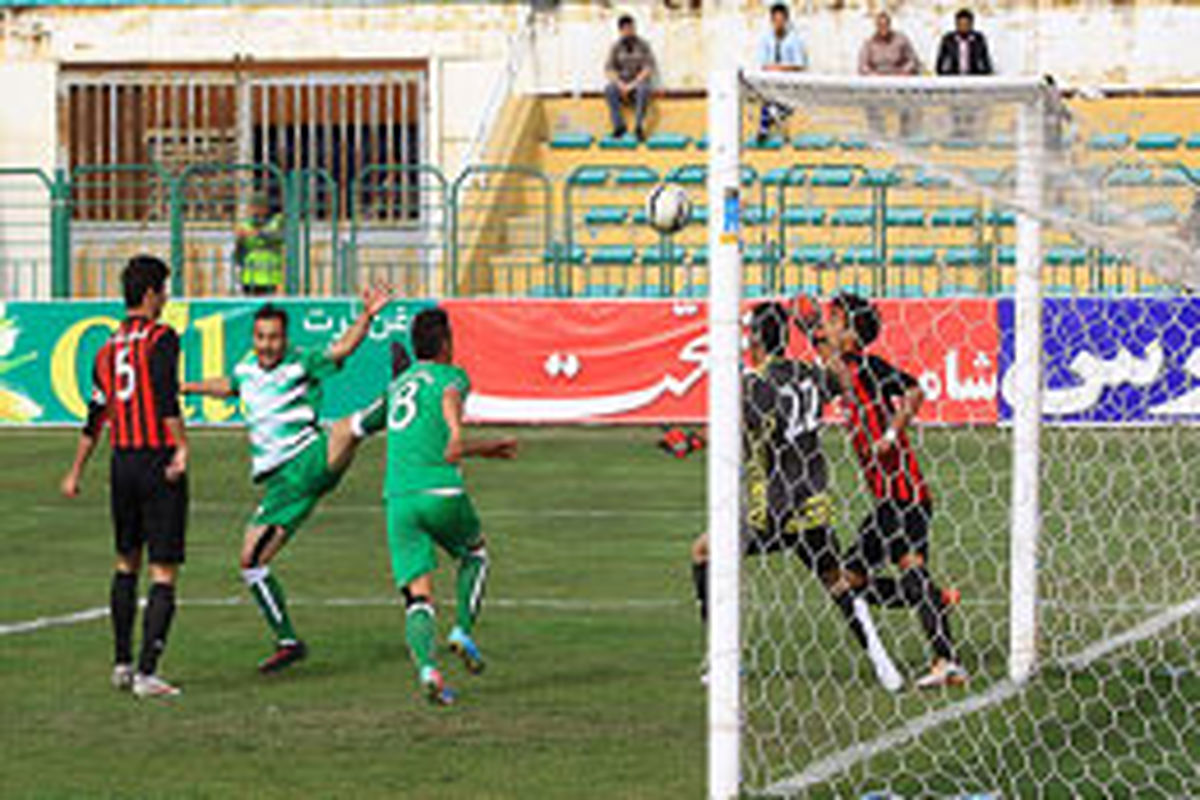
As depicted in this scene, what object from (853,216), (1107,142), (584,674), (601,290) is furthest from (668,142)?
(1107,142)

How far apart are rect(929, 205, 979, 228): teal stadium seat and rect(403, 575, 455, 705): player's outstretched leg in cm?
1615

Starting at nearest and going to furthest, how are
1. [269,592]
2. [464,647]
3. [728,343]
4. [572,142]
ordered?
1. [728,343]
2. [464,647]
3. [269,592]
4. [572,142]

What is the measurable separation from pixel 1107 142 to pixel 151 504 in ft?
13.4

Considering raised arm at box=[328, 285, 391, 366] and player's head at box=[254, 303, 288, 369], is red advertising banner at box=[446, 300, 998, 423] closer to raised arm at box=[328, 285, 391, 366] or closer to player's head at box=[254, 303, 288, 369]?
player's head at box=[254, 303, 288, 369]

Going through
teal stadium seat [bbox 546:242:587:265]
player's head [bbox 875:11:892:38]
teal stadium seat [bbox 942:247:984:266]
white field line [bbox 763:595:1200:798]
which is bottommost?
white field line [bbox 763:595:1200:798]

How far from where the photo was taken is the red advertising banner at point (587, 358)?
81.4ft

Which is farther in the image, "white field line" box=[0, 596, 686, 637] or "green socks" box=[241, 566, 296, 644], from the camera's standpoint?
"white field line" box=[0, 596, 686, 637]

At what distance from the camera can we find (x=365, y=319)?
10.6 m

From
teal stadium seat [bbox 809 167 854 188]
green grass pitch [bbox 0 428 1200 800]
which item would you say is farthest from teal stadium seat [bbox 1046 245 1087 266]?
green grass pitch [bbox 0 428 1200 800]

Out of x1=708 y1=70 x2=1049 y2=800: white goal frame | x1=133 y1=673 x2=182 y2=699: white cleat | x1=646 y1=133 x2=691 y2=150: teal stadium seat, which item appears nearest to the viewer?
x1=708 y1=70 x2=1049 y2=800: white goal frame

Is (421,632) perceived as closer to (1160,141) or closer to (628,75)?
(1160,141)

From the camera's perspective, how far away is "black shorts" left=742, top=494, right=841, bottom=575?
10312mm

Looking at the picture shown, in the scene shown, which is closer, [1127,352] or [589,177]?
[1127,352]

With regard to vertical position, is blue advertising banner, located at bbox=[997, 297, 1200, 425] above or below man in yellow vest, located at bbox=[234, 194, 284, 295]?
below
